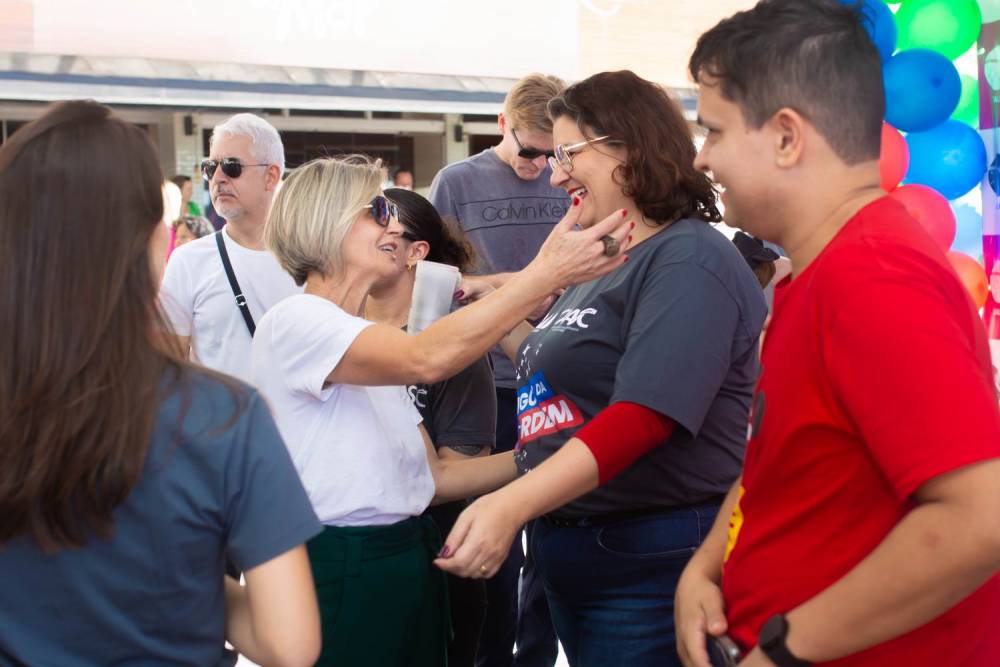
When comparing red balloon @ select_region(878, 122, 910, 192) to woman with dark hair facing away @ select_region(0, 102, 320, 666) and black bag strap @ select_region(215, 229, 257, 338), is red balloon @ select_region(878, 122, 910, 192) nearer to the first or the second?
black bag strap @ select_region(215, 229, 257, 338)

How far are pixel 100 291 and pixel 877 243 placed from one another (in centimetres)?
89

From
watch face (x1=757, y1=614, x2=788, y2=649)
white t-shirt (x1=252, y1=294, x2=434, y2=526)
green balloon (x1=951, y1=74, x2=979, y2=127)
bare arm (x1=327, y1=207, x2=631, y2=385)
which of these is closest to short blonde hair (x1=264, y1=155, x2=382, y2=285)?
white t-shirt (x1=252, y1=294, x2=434, y2=526)

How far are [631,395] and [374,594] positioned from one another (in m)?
0.68

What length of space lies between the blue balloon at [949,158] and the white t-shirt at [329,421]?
292 centimetres

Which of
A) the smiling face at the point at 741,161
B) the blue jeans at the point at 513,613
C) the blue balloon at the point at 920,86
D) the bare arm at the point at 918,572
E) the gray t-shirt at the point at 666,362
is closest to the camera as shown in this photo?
the bare arm at the point at 918,572

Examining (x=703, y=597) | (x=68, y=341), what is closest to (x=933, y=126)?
(x=703, y=597)

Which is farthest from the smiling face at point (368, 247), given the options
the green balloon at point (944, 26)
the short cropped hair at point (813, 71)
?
the green balloon at point (944, 26)

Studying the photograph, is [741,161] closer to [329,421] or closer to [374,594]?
[329,421]

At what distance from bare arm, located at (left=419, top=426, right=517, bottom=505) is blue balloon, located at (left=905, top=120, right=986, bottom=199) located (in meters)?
2.52

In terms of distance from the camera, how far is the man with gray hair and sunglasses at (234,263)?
3.32m

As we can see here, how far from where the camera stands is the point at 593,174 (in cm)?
205

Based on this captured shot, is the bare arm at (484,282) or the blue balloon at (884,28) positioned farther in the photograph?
the blue balloon at (884,28)

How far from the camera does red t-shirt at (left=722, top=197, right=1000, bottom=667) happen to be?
104 cm

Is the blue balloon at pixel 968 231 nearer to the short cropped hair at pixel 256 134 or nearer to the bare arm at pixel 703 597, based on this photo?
the short cropped hair at pixel 256 134
